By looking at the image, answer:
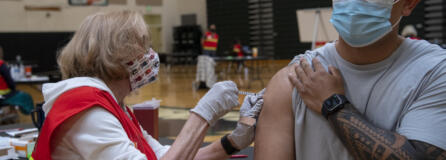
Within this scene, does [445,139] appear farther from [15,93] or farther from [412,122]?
[15,93]

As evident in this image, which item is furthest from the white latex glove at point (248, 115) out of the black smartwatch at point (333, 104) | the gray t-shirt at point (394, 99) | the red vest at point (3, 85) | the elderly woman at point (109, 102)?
the red vest at point (3, 85)

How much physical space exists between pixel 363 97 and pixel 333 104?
0.10 m

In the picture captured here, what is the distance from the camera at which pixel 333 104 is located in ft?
3.05

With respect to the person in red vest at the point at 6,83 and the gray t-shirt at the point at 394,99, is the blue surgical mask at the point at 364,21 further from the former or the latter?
the person in red vest at the point at 6,83

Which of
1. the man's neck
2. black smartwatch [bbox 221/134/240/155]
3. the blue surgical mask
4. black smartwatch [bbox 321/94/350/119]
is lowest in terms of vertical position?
black smartwatch [bbox 221/134/240/155]

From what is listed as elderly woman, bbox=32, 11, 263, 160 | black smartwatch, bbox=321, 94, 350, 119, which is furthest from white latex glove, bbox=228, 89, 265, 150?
black smartwatch, bbox=321, 94, 350, 119

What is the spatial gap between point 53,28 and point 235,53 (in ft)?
27.3

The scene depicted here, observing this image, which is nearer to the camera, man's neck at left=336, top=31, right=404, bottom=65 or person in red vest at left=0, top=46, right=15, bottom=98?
man's neck at left=336, top=31, right=404, bottom=65

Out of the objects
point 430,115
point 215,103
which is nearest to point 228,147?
point 215,103

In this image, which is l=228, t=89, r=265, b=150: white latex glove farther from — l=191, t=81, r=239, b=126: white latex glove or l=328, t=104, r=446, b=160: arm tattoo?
l=328, t=104, r=446, b=160: arm tattoo

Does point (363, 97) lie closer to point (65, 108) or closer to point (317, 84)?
point (317, 84)

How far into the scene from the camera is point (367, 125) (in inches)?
35.1

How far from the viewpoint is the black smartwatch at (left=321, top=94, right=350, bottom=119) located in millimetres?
921

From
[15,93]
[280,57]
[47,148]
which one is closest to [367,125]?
[47,148]
